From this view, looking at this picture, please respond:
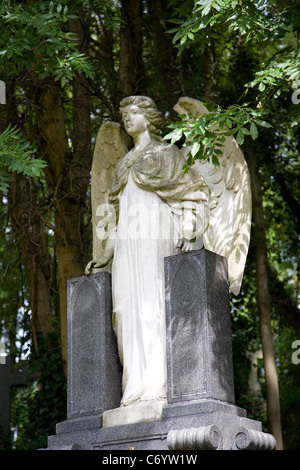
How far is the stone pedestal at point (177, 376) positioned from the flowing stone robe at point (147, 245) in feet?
0.63

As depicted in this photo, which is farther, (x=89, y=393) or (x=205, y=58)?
(x=205, y=58)

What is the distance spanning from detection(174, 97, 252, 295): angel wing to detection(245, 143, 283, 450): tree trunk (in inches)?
127

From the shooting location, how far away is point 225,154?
720cm

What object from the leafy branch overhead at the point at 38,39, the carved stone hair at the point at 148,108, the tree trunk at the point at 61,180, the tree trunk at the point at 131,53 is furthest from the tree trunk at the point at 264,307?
the leafy branch overhead at the point at 38,39

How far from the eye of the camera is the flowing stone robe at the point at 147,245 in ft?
22.0

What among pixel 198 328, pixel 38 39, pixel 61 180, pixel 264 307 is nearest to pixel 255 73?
pixel 38 39

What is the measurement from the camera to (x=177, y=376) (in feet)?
20.8

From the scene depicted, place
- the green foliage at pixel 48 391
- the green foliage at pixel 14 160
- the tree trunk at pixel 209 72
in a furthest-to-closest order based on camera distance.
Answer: the tree trunk at pixel 209 72 < the green foliage at pixel 48 391 < the green foliage at pixel 14 160

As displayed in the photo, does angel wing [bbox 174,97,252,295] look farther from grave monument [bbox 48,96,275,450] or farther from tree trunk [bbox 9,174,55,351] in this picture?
tree trunk [bbox 9,174,55,351]

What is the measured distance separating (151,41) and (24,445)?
251 inches

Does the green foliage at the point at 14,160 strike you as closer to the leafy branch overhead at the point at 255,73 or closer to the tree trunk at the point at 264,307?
the leafy branch overhead at the point at 255,73

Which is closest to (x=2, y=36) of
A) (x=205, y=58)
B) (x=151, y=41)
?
(x=205, y=58)

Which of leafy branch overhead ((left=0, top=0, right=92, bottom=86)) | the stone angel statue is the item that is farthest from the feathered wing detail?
leafy branch overhead ((left=0, top=0, right=92, bottom=86))

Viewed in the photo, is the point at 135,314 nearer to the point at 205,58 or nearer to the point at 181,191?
the point at 181,191
